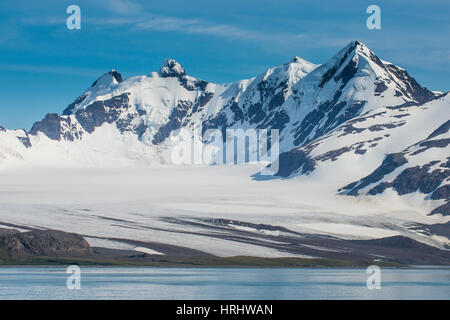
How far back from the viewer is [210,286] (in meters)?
156

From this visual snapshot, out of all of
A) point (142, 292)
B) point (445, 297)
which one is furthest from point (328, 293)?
point (142, 292)

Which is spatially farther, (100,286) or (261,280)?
(261,280)

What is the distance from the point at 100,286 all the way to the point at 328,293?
128ft

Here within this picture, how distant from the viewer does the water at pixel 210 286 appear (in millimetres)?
137500

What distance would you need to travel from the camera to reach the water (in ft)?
451

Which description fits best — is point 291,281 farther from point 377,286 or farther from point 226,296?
point 226,296

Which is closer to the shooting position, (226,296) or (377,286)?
(226,296)

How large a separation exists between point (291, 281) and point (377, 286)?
1913 cm
